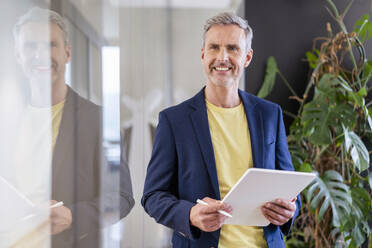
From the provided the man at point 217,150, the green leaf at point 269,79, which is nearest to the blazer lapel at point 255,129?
the man at point 217,150

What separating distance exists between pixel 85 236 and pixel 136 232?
1.22 feet

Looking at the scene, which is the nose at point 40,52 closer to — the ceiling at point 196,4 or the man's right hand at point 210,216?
the man's right hand at point 210,216

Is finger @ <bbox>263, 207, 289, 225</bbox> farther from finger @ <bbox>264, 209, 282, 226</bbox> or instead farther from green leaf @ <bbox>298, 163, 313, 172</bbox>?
green leaf @ <bbox>298, 163, 313, 172</bbox>

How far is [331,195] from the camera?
9.10 feet

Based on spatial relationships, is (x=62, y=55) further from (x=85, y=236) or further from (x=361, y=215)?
(x=361, y=215)

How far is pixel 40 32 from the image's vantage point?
4.69ft

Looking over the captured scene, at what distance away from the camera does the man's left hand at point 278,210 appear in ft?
5.47

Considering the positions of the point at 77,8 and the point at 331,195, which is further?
the point at 331,195

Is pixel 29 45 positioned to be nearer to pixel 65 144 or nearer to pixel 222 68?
pixel 65 144

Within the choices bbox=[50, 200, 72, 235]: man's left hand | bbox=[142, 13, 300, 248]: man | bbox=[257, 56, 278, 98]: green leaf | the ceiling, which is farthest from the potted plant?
bbox=[50, 200, 72, 235]: man's left hand

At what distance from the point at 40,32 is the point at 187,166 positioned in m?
0.74

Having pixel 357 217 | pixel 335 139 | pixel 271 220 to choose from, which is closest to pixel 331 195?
pixel 357 217

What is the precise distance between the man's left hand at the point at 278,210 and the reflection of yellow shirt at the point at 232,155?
0.14m

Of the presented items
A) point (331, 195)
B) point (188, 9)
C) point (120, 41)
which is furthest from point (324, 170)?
point (120, 41)
